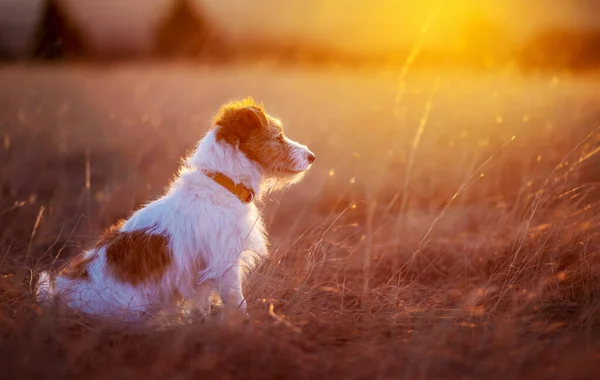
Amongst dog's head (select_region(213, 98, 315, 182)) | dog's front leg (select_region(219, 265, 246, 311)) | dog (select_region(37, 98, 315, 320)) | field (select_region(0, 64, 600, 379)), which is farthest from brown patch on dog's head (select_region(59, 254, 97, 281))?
dog's head (select_region(213, 98, 315, 182))

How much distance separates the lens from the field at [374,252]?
3018 millimetres

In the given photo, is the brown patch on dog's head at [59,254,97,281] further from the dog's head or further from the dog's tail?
the dog's head

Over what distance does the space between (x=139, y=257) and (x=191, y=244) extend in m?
0.34

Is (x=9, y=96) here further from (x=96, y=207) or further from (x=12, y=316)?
(x=12, y=316)

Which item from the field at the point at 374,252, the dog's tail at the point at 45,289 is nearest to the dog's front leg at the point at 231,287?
the field at the point at 374,252

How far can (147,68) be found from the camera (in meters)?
20.4

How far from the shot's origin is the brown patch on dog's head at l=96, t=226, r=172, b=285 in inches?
140

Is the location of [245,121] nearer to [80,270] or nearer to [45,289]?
[80,270]

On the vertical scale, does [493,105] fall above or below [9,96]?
above

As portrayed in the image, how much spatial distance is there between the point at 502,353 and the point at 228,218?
1902 mm

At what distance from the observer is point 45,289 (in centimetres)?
369

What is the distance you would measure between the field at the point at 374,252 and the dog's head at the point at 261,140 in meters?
0.25

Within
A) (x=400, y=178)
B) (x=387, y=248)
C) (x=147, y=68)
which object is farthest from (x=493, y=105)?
(x=147, y=68)

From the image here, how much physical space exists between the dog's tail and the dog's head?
150cm
